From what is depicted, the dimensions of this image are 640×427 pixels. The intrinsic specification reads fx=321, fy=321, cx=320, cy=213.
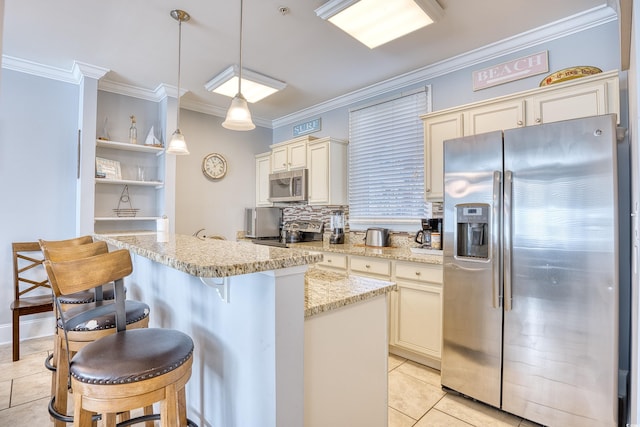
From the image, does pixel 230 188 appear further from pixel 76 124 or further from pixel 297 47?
pixel 297 47

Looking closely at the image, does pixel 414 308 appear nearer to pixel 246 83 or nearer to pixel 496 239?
pixel 496 239

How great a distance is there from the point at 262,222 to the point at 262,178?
2.24 ft

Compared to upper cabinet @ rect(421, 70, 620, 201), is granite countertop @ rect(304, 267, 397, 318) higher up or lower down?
lower down

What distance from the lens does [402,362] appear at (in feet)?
9.00

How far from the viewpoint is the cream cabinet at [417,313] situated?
251cm

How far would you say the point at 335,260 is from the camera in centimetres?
324

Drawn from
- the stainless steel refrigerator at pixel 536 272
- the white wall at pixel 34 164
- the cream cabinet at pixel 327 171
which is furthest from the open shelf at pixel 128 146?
the stainless steel refrigerator at pixel 536 272

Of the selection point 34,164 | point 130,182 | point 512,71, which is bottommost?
point 130,182

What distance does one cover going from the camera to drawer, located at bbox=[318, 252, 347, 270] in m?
3.16

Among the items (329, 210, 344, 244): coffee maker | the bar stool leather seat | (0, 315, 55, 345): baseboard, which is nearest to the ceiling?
(329, 210, 344, 244): coffee maker

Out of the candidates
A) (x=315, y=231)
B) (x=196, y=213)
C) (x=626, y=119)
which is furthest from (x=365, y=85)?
(x=196, y=213)

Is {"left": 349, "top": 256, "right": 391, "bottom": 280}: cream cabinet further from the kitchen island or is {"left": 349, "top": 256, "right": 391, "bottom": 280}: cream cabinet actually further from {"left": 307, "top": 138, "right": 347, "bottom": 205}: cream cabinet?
the kitchen island

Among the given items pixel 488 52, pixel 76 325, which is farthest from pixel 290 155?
pixel 76 325

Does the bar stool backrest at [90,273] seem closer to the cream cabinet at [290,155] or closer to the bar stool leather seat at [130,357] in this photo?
the bar stool leather seat at [130,357]
